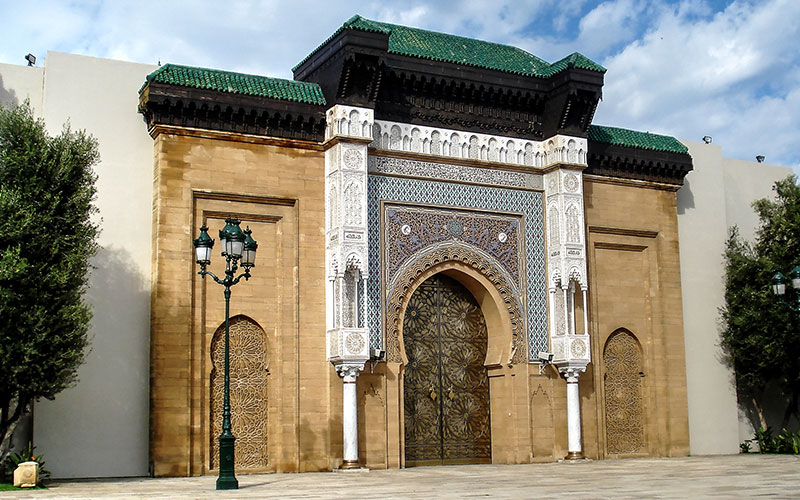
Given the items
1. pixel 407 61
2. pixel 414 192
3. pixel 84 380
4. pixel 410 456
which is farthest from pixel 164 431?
pixel 407 61

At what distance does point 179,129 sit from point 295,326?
3407 mm

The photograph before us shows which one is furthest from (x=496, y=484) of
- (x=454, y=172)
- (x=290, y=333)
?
(x=454, y=172)

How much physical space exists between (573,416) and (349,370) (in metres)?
4.18

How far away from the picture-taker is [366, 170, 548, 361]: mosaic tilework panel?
49.2ft

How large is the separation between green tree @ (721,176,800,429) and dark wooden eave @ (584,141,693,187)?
1970mm

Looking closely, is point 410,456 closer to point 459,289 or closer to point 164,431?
point 459,289

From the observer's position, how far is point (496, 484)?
448 inches

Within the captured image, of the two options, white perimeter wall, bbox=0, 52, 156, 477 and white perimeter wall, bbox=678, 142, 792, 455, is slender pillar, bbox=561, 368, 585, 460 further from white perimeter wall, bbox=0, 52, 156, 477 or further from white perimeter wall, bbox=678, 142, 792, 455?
white perimeter wall, bbox=0, 52, 156, 477

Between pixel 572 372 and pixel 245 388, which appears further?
pixel 572 372

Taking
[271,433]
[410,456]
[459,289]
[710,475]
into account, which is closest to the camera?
[710,475]

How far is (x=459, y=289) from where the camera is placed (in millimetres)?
16453

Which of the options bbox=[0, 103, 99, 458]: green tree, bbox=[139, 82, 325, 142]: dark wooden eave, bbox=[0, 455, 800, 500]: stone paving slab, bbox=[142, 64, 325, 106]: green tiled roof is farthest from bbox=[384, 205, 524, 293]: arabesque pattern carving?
bbox=[0, 103, 99, 458]: green tree

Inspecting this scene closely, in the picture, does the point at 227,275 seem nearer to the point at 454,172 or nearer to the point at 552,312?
the point at 454,172

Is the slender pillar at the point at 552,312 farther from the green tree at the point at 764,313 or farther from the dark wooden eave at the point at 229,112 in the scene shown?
the dark wooden eave at the point at 229,112
